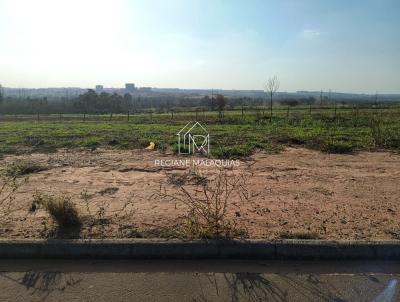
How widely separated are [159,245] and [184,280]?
0.56 meters

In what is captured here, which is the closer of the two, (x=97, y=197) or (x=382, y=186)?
(x=97, y=197)

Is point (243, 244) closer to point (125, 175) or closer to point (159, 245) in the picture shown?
point (159, 245)

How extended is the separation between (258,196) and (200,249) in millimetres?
1935

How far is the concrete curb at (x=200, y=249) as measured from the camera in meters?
3.31

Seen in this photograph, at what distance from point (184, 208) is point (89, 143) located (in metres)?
6.68

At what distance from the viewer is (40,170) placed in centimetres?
678

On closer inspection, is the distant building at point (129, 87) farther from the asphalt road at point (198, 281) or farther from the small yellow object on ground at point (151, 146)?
the asphalt road at point (198, 281)

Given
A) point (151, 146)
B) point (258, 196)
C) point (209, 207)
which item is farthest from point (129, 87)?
point (209, 207)

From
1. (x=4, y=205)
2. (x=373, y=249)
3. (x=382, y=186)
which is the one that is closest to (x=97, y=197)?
(x=4, y=205)

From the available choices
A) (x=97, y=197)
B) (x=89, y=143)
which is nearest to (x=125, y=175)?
(x=97, y=197)

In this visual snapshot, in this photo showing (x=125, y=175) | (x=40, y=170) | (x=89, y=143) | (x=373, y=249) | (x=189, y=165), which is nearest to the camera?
(x=373, y=249)

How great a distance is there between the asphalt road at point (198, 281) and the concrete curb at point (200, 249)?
0.09m

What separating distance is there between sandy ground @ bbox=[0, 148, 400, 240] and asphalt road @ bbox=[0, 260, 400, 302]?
0.47 m

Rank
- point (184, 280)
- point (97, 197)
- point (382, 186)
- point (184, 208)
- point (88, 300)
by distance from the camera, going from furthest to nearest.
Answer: point (382, 186) < point (97, 197) < point (184, 208) < point (184, 280) < point (88, 300)
